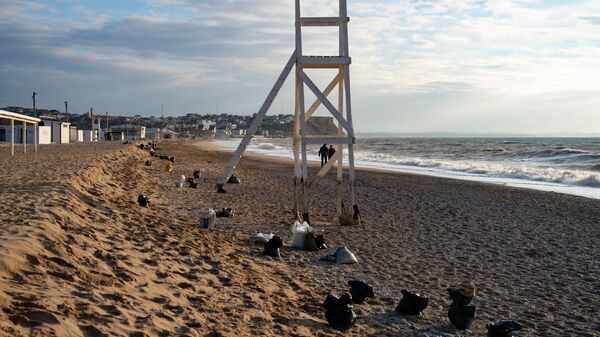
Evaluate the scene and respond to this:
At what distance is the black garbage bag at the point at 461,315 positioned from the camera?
5758 millimetres

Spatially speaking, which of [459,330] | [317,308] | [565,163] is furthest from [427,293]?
[565,163]

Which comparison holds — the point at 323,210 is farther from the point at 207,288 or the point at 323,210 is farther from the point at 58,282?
the point at 58,282

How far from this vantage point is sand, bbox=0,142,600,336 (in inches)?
178

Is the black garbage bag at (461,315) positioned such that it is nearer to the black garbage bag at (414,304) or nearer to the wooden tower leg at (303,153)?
the black garbage bag at (414,304)

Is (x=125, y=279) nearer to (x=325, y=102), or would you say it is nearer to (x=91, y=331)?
(x=91, y=331)

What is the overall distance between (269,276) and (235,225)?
3.96m

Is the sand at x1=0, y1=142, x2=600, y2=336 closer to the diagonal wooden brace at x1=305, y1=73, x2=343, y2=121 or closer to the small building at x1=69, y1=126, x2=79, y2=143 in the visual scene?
the diagonal wooden brace at x1=305, y1=73, x2=343, y2=121

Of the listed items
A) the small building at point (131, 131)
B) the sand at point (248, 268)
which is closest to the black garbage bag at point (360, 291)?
the sand at point (248, 268)

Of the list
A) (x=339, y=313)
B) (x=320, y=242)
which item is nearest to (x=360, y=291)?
(x=339, y=313)

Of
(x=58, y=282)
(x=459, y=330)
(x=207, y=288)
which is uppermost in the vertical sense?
(x=58, y=282)

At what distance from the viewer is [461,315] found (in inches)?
227

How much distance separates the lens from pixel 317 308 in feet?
19.7

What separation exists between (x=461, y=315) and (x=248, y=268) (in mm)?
2883

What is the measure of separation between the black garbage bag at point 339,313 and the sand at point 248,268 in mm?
88
